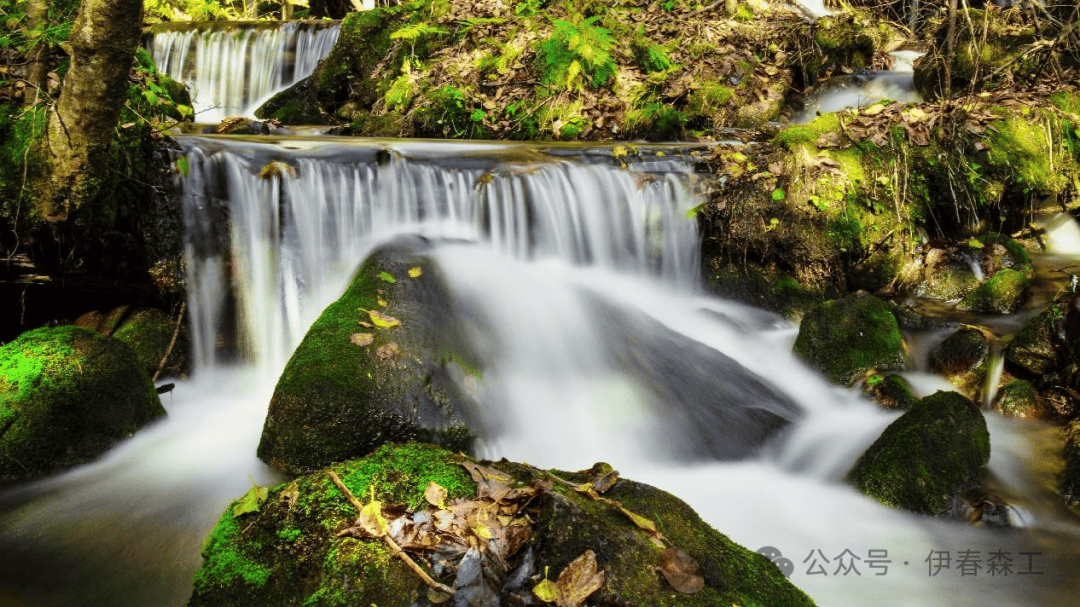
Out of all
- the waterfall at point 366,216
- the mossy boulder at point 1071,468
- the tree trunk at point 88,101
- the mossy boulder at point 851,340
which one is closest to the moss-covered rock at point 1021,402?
the mossy boulder at point 1071,468

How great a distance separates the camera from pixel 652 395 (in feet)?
15.4

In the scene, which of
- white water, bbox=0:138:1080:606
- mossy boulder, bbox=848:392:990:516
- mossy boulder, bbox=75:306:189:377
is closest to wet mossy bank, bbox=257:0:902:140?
white water, bbox=0:138:1080:606

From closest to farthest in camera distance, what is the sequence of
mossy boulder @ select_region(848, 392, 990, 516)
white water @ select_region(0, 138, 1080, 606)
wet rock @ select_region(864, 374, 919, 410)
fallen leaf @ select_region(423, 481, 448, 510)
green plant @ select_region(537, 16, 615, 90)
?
fallen leaf @ select_region(423, 481, 448, 510) < white water @ select_region(0, 138, 1080, 606) < mossy boulder @ select_region(848, 392, 990, 516) < wet rock @ select_region(864, 374, 919, 410) < green plant @ select_region(537, 16, 615, 90)

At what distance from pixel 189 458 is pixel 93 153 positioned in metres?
2.38

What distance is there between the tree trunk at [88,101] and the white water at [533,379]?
0.95 metres

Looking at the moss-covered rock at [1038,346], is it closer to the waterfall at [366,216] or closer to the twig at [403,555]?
the waterfall at [366,216]

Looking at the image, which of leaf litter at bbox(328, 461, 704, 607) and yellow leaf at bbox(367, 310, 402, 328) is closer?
leaf litter at bbox(328, 461, 704, 607)

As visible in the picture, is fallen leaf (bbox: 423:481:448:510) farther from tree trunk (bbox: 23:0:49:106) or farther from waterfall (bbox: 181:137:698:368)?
tree trunk (bbox: 23:0:49:106)

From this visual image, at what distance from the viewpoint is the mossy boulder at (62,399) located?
380cm

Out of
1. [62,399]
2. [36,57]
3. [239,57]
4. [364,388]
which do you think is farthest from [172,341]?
[239,57]

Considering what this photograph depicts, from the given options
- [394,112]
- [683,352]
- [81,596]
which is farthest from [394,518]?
[394,112]

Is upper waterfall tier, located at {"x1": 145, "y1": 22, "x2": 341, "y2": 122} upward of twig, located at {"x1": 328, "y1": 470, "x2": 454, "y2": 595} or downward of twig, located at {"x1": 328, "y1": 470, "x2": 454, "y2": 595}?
upward

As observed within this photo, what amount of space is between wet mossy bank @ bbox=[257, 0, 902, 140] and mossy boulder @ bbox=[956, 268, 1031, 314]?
4.48 m

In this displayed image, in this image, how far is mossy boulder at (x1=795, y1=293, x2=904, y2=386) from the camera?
5.31m
